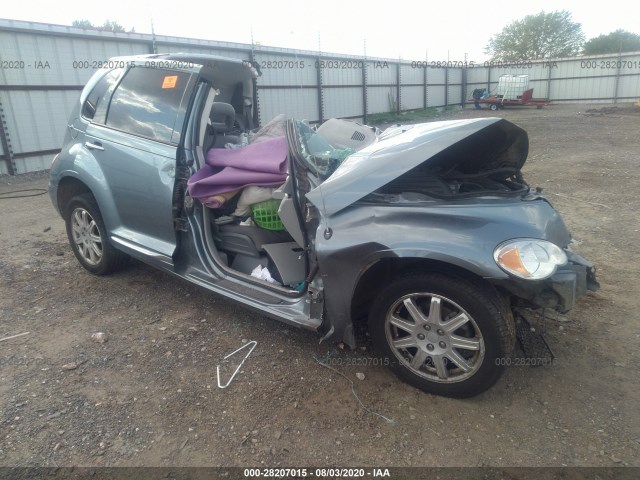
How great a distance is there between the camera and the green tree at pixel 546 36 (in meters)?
43.6

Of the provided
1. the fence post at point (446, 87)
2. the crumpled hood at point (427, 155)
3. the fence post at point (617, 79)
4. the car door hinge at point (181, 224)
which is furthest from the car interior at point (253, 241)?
the fence post at point (617, 79)

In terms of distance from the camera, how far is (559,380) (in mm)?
2738

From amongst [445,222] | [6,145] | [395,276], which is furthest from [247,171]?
[6,145]

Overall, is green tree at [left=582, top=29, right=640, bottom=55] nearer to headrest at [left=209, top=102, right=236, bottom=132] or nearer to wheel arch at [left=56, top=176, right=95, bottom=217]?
headrest at [left=209, top=102, right=236, bottom=132]

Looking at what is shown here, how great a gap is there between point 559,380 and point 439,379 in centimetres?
78

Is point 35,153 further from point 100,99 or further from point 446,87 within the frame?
point 446,87

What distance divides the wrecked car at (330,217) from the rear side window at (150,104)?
0.01 metres

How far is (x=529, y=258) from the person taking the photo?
2.27 m

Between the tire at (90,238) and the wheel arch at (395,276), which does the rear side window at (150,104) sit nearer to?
the tire at (90,238)

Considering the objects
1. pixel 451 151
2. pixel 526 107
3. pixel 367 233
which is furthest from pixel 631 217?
pixel 526 107

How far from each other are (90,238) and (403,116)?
19619 mm

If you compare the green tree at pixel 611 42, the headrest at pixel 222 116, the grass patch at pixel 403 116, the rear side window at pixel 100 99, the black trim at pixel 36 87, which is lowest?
the grass patch at pixel 403 116

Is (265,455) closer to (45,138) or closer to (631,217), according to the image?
(631,217)

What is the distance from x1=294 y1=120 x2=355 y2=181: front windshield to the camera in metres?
2.96
